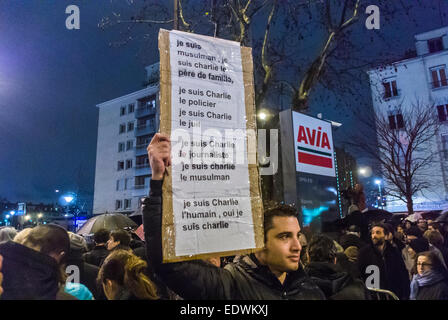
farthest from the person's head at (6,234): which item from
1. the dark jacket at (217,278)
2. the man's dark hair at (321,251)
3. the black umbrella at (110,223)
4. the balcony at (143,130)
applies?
the balcony at (143,130)

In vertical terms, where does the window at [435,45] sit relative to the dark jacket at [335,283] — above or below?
above

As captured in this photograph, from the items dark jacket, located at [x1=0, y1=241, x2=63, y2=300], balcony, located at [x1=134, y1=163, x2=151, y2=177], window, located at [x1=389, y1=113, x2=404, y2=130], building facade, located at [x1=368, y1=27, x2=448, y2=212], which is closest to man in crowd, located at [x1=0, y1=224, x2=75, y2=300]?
dark jacket, located at [x1=0, y1=241, x2=63, y2=300]

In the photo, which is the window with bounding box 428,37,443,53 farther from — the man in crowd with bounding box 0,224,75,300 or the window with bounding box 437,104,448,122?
the man in crowd with bounding box 0,224,75,300

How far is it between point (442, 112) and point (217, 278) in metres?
26.1

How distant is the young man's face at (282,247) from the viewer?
2.39 metres

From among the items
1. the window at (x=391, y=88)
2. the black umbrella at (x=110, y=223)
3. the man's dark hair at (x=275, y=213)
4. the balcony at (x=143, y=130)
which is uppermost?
the balcony at (x=143, y=130)

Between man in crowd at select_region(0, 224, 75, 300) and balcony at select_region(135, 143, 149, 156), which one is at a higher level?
balcony at select_region(135, 143, 149, 156)

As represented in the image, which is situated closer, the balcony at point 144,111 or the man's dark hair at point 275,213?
the man's dark hair at point 275,213

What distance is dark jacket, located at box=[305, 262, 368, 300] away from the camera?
256cm

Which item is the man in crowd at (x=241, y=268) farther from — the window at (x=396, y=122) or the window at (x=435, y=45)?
the window at (x=435, y=45)

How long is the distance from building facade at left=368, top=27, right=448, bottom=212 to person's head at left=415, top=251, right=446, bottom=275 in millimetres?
18284

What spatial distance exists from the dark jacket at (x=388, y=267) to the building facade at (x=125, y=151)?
39.5 meters

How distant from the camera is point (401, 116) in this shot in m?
20.2
